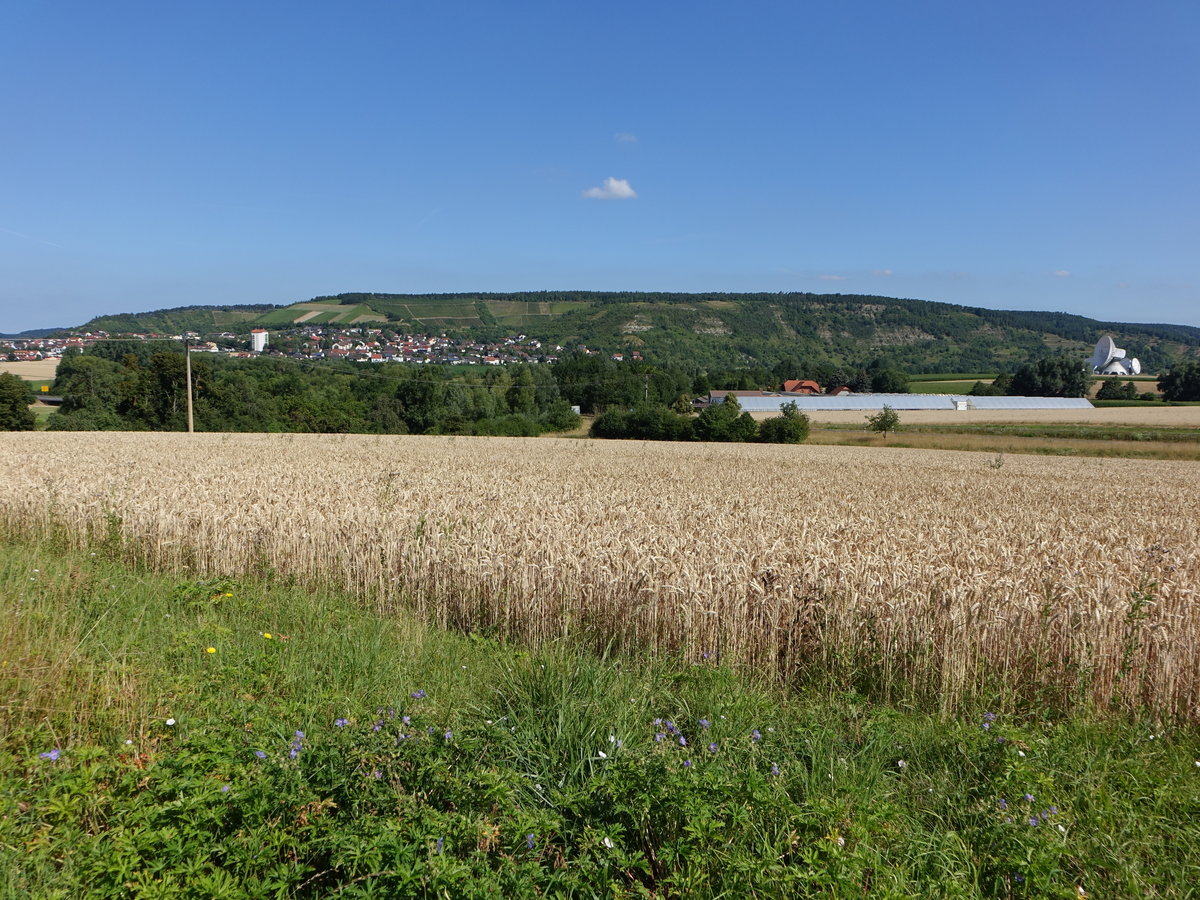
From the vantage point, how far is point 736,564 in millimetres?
7773

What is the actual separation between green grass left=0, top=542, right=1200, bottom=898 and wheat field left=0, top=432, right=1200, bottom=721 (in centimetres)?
70

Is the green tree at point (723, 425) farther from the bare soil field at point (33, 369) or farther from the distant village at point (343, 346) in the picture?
the bare soil field at point (33, 369)

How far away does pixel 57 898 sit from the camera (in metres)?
3.02

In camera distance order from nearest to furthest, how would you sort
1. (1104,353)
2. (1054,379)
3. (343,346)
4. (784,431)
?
(784,431) → (1054,379) → (343,346) → (1104,353)

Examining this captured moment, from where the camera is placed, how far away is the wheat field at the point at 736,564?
6.59m

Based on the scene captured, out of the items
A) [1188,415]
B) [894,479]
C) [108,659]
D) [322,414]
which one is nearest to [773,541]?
[108,659]

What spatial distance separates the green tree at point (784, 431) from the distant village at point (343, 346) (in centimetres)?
4266

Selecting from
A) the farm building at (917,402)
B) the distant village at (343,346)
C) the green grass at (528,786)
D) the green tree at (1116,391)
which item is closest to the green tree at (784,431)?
the farm building at (917,402)

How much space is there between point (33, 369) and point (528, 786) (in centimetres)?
9984

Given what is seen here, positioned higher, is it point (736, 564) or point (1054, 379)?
point (1054, 379)

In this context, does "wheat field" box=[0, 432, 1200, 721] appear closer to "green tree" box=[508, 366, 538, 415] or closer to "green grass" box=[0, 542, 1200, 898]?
"green grass" box=[0, 542, 1200, 898]

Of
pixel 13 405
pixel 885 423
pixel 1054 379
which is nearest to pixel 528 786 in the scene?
pixel 13 405

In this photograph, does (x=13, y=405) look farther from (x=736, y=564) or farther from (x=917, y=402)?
(x=917, y=402)

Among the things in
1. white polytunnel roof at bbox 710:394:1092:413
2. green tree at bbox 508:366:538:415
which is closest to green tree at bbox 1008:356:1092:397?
white polytunnel roof at bbox 710:394:1092:413
